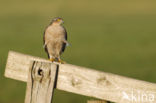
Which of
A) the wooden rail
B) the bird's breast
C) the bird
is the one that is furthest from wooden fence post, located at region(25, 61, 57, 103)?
the bird's breast

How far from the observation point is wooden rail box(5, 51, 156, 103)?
111 inches

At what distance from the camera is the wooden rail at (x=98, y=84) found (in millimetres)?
2818

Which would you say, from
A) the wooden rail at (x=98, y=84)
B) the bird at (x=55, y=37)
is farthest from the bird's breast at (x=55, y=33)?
the wooden rail at (x=98, y=84)

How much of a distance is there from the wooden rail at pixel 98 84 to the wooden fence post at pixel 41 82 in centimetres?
5

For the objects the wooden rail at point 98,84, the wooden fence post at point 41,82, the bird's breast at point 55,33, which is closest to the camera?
the wooden rail at point 98,84

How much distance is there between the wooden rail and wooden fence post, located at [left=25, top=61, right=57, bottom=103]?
2.1 inches

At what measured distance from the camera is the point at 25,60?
324 cm

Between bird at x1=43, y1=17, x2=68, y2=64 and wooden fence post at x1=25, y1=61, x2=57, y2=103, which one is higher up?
bird at x1=43, y1=17, x2=68, y2=64

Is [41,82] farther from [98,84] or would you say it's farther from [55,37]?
[55,37]

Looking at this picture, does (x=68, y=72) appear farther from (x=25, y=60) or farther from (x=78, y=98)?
(x=78, y=98)

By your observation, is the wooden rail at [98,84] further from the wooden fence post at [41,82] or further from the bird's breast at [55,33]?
the bird's breast at [55,33]

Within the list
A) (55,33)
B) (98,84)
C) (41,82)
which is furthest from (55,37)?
(98,84)

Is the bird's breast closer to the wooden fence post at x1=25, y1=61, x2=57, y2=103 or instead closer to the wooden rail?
the wooden rail

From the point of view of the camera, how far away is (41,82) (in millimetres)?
3123
